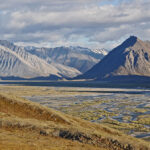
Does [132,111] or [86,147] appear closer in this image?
[86,147]

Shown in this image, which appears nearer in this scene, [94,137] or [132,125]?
[94,137]

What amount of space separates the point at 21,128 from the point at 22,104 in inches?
528

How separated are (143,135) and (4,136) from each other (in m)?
32.4

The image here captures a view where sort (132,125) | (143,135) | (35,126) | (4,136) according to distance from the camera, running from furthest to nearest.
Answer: (132,125), (143,135), (35,126), (4,136)

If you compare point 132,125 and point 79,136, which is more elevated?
point 79,136

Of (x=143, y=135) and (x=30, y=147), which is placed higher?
(x=30, y=147)

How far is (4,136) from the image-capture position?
31.0m

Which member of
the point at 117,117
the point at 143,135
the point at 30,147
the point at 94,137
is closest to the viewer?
the point at 30,147

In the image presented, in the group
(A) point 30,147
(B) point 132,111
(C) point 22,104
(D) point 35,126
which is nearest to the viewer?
(A) point 30,147

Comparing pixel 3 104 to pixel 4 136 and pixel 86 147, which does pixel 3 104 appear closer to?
pixel 4 136

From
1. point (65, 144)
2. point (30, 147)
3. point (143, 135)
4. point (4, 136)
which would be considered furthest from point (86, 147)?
point (143, 135)

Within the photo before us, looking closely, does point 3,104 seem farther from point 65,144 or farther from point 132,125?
point 132,125

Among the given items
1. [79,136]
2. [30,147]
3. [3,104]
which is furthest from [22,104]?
[30,147]

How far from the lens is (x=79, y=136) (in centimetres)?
3384
